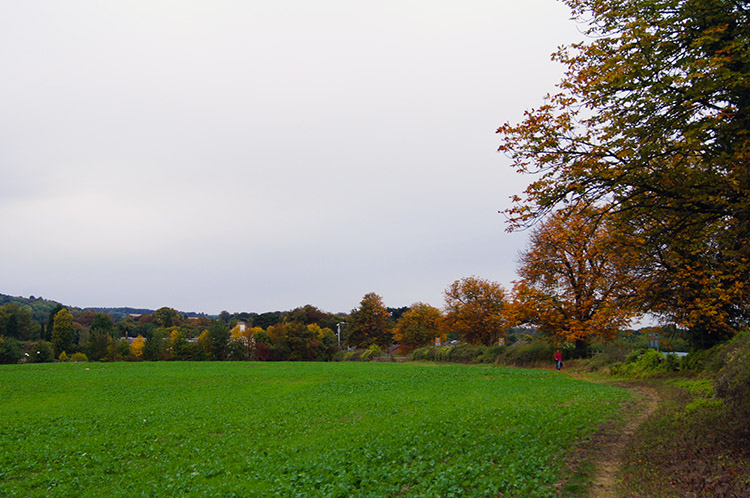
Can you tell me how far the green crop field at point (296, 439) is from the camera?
7547mm

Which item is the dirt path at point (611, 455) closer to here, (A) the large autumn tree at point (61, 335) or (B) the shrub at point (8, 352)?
(B) the shrub at point (8, 352)

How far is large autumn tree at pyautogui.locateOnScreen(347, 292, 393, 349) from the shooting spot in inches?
2746

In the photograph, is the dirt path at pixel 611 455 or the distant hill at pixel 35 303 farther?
the distant hill at pixel 35 303

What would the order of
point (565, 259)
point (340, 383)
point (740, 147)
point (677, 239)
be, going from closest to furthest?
point (740, 147), point (677, 239), point (340, 383), point (565, 259)

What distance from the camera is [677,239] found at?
9.22 meters

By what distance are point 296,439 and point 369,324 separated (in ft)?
193

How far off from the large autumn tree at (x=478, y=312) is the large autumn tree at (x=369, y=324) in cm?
1817

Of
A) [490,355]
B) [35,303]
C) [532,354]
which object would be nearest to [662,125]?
[532,354]

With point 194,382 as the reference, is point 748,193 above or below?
above

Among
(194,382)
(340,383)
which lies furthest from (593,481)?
(194,382)

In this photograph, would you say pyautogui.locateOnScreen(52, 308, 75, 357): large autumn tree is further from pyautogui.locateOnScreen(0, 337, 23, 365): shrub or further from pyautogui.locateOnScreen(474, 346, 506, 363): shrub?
pyautogui.locateOnScreen(474, 346, 506, 363): shrub

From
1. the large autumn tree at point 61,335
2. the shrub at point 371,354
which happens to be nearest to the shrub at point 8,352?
the large autumn tree at point 61,335

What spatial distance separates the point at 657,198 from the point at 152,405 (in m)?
18.4

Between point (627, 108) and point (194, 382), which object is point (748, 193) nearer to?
point (627, 108)
